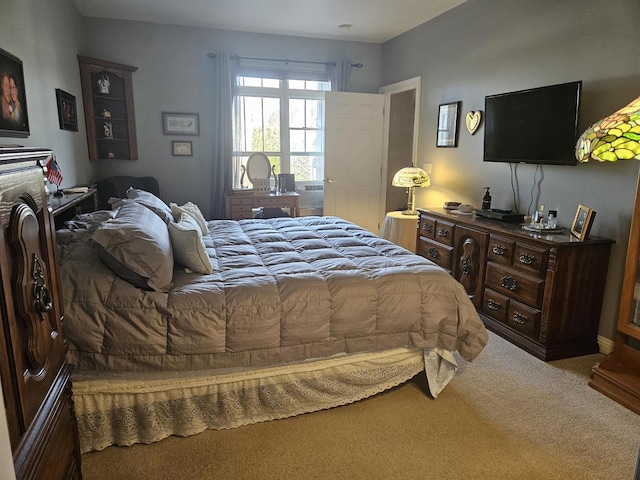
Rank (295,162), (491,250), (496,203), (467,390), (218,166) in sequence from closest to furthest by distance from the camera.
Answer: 1. (467,390)
2. (491,250)
3. (496,203)
4. (218,166)
5. (295,162)

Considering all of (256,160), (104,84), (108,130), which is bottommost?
(256,160)

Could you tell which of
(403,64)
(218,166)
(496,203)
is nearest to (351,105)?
(403,64)

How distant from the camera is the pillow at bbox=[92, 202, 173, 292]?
1857 millimetres

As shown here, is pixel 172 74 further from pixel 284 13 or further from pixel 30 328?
pixel 30 328

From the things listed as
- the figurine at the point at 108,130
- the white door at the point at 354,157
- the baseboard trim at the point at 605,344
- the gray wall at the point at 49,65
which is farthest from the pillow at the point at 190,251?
the white door at the point at 354,157

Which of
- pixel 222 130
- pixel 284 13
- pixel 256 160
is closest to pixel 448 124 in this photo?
pixel 284 13

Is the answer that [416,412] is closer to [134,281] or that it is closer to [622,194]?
[134,281]

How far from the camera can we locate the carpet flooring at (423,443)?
1.76 meters

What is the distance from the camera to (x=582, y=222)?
2.70 m

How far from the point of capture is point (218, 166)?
5.20 metres

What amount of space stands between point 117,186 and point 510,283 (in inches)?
161

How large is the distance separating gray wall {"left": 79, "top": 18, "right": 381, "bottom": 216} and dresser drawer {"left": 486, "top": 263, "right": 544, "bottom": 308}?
366cm

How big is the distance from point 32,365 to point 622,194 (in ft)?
10.4

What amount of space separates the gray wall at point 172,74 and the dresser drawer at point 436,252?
2.87 meters
